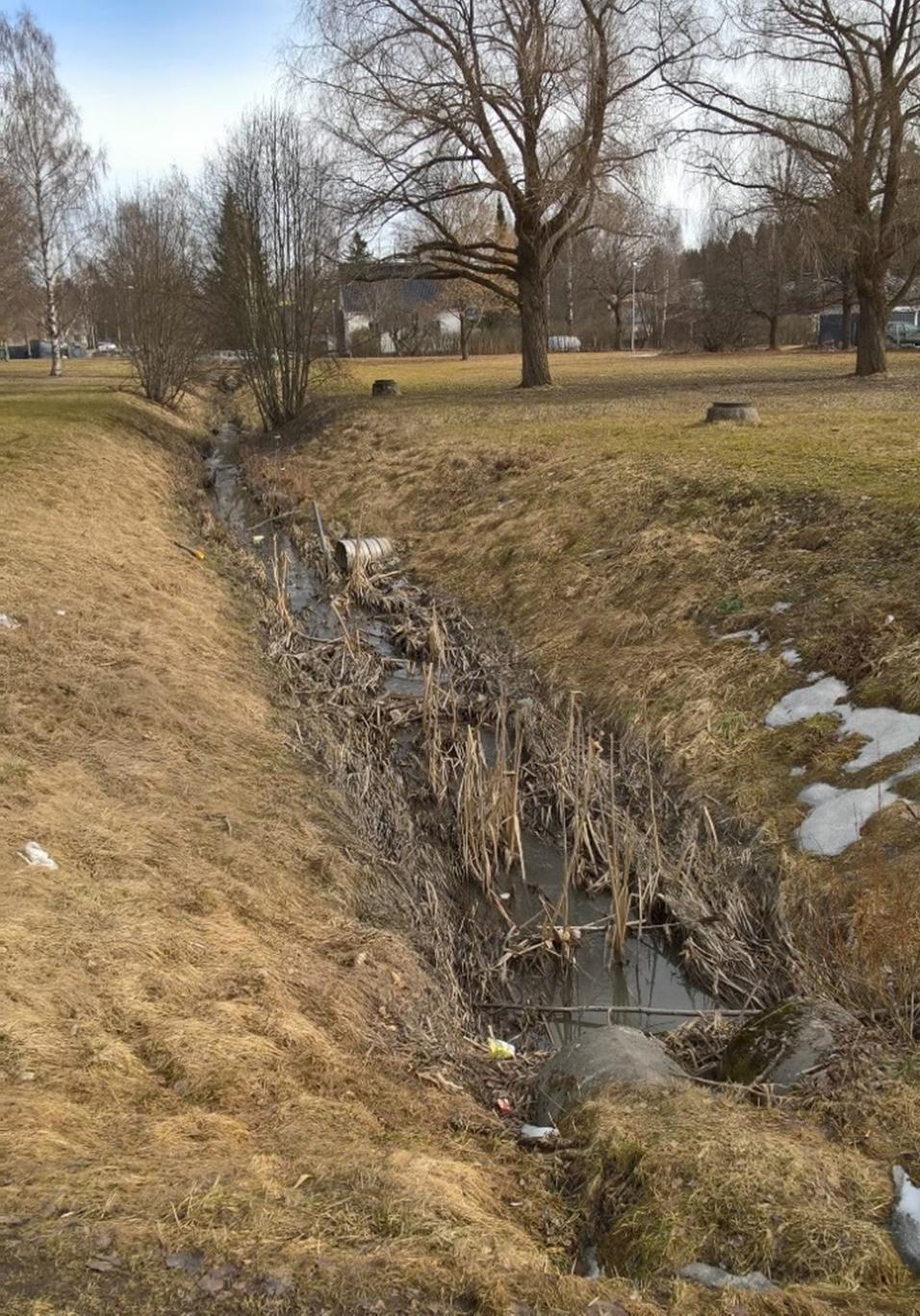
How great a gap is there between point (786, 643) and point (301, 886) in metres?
4.56

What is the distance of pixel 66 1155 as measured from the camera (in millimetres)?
2844

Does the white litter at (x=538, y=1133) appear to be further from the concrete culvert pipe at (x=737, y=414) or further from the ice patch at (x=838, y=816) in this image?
the concrete culvert pipe at (x=737, y=414)

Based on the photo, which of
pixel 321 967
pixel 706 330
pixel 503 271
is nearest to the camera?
pixel 321 967

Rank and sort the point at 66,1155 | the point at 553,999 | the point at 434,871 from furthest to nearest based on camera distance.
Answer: the point at 434,871 < the point at 553,999 < the point at 66,1155

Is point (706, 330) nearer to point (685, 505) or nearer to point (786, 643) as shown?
point (685, 505)

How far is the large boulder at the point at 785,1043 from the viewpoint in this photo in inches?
148

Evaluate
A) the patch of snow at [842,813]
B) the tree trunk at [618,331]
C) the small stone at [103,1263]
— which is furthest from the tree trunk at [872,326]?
the tree trunk at [618,331]

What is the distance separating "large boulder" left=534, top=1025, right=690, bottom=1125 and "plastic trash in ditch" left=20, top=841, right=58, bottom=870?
8.31 feet

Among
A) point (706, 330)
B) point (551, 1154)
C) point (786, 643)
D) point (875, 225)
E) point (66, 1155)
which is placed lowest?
point (551, 1154)

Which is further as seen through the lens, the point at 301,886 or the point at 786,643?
the point at 786,643

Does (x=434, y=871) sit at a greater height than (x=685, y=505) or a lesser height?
lesser

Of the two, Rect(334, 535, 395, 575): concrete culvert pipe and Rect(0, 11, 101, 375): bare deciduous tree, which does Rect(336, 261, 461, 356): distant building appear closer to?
Rect(0, 11, 101, 375): bare deciduous tree

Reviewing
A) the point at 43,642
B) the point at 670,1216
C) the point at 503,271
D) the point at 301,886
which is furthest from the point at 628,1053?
the point at 503,271

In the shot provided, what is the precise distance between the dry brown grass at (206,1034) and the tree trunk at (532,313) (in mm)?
19259
